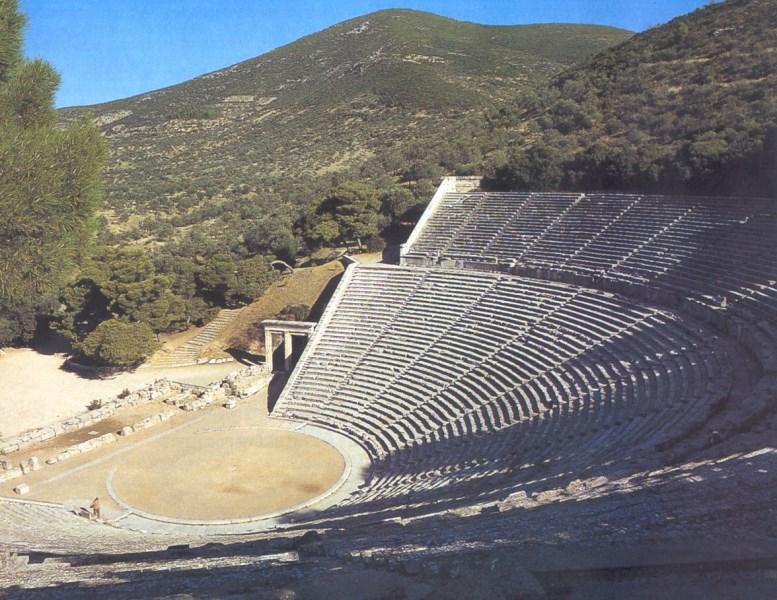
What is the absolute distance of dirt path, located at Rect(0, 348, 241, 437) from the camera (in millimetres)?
20188

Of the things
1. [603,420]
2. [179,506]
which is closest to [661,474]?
[603,420]

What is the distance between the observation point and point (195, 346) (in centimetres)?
2616

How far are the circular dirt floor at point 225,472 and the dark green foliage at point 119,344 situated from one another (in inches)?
238

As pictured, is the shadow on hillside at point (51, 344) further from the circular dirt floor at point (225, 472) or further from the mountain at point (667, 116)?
the mountain at point (667, 116)

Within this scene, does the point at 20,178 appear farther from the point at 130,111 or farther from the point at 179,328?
the point at 130,111

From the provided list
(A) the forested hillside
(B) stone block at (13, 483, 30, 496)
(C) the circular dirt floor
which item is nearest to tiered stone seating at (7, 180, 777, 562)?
(C) the circular dirt floor

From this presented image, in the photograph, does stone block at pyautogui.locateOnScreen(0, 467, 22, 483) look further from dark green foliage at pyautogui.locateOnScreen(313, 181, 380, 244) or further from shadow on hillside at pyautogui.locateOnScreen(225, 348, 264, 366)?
dark green foliage at pyautogui.locateOnScreen(313, 181, 380, 244)

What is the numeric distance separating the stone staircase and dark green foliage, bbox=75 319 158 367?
1091mm

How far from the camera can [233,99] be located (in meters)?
66.7

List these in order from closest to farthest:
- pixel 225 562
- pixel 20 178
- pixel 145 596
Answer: pixel 145 596 → pixel 225 562 → pixel 20 178

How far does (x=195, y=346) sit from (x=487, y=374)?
13.6m

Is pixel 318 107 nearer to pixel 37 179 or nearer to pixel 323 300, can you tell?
pixel 323 300

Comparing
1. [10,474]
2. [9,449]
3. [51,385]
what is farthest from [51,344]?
[10,474]

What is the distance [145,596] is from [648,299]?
49.9 ft
